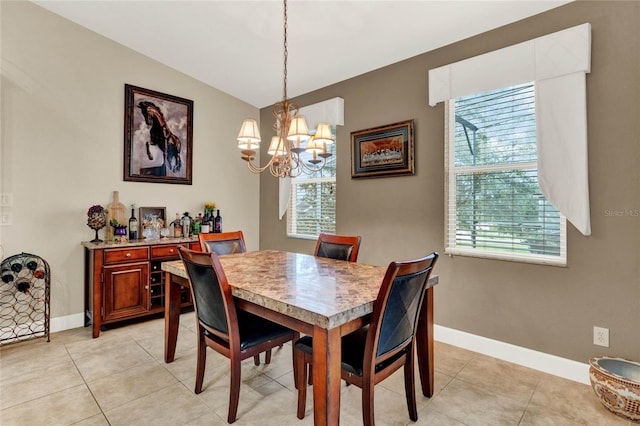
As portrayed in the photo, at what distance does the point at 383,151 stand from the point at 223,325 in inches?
92.2

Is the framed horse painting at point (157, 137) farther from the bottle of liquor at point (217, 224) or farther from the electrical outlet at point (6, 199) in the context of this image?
the electrical outlet at point (6, 199)

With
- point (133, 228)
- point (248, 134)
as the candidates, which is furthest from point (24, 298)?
point (248, 134)

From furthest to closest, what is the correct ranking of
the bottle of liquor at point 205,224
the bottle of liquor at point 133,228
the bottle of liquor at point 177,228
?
1. the bottle of liquor at point 205,224
2. the bottle of liquor at point 177,228
3. the bottle of liquor at point 133,228

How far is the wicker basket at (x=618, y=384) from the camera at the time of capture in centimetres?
183

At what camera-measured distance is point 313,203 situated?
14.0 ft

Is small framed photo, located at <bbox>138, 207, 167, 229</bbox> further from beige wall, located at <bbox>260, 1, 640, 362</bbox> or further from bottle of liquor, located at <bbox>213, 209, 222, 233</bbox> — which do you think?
beige wall, located at <bbox>260, 1, 640, 362</bbox>

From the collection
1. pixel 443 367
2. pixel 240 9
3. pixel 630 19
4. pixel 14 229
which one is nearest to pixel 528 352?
pixel 443 367

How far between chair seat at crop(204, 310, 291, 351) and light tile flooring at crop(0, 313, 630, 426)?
0.44m

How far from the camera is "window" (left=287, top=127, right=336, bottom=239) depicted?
13.2 feet

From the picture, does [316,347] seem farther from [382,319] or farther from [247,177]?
[247,177]

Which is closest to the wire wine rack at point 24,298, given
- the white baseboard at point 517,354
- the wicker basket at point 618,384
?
the white baseboard at point 517,354

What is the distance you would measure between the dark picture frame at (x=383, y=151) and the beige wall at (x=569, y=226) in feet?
0.28

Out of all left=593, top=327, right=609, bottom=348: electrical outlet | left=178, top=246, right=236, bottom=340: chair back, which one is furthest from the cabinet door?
left=593, top=327, right=609, bottom=348: electrical outlet

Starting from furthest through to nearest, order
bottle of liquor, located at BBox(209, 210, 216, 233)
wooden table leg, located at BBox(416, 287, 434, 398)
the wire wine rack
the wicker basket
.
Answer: bottle of liquor, located at BBox(209, 210, 216, 233) < the wire wine rack < wooden table leg, located at BBox(416, 287, 434, 398) < the wicker basket
